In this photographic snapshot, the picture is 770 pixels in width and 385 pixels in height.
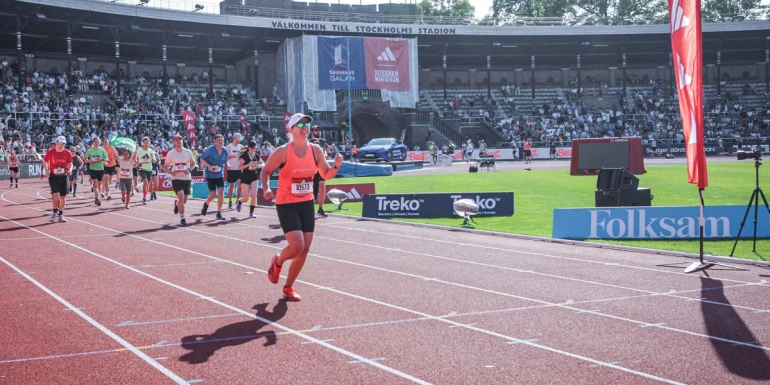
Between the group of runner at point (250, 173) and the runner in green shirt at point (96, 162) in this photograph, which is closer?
the group of runner at point (250, 173)

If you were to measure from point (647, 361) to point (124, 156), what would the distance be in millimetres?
20801

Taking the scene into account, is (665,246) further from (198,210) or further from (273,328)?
(198,210)

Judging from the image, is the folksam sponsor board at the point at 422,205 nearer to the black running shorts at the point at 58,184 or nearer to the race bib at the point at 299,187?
the black running shorts at the point at 58,184

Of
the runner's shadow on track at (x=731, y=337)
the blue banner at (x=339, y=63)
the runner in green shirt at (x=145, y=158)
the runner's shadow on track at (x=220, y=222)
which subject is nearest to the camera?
the runner's shadow on track at (x=731, y=337)

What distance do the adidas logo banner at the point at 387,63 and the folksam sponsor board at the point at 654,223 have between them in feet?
158

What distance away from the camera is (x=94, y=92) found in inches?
2138

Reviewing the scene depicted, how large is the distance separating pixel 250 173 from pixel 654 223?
425 inches

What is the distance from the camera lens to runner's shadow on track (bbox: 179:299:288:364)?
22.6 ft

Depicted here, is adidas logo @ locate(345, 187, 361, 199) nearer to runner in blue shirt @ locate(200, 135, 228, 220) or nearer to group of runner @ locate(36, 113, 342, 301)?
group of runner @ locate(36, 113, 342, 301)

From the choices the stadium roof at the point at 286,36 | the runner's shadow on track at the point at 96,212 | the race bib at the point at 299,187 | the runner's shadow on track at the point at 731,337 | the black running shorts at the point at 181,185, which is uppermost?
the stadium roof at the point at 286,36

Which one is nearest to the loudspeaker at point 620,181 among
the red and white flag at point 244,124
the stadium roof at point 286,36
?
the red and white flag at point 244,124

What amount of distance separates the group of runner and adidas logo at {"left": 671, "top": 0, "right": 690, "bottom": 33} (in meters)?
5.47

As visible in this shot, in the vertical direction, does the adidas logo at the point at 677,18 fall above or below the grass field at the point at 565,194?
above

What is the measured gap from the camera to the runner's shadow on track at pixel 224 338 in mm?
6898
